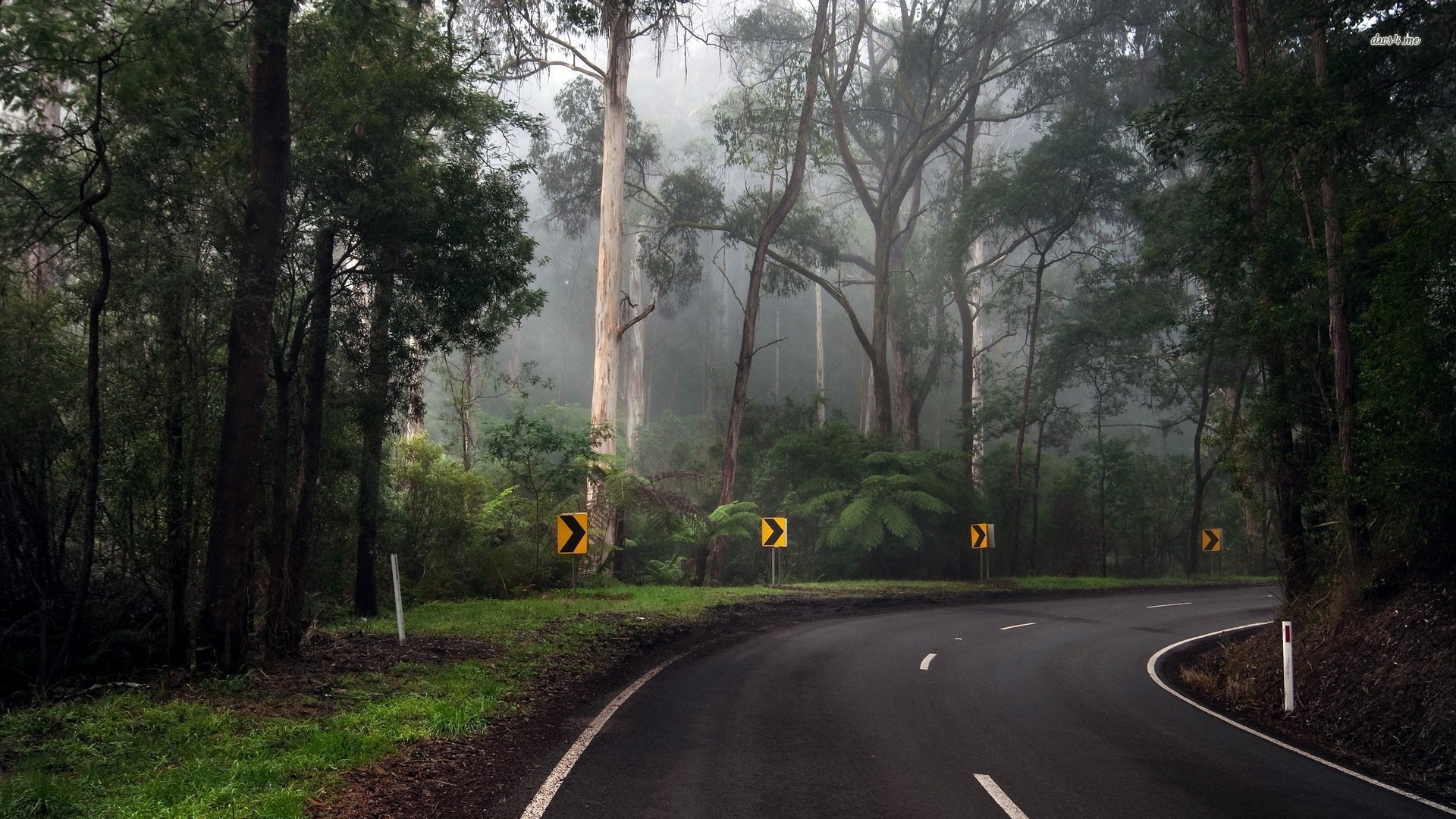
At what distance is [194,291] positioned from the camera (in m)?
9.84

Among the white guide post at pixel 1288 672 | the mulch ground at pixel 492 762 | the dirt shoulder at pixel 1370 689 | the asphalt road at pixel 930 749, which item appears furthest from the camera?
the white guide post at pixel 1288 672

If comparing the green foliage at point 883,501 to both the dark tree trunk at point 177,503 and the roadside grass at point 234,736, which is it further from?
the dark tree trunk at point 177,503

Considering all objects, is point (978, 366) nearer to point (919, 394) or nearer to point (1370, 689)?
point (919, 394)

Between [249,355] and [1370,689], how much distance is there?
12142mm

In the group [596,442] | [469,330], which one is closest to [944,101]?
[596,442]

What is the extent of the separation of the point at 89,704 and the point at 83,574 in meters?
1.54

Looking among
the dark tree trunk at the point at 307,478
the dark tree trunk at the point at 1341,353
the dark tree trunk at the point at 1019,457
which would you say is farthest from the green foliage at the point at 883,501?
the dark tree trunk at the point at 307,478

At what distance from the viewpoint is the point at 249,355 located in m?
9.91

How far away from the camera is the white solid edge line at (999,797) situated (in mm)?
6285

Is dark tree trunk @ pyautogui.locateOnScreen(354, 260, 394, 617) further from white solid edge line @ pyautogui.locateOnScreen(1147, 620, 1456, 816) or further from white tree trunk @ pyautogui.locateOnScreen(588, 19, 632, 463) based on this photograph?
white solid edge line @ pyautogui.locateOnScreen(1147, 620, 1456, 816)

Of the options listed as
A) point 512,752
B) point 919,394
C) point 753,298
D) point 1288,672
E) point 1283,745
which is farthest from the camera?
point 919,394

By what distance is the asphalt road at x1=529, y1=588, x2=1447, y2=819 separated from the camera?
6.56m

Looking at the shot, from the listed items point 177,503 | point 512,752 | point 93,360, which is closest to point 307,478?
point 177,503

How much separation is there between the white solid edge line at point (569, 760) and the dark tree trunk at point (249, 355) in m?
3.87
